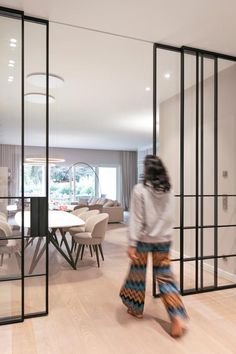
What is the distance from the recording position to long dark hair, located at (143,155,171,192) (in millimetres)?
2523

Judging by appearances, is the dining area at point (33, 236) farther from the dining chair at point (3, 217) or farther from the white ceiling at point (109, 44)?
the white ceiling at point (109, 44)

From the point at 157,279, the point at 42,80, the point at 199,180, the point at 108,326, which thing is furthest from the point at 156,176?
the point at 42,80

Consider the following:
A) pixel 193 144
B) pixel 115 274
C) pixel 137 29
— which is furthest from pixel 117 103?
pixel 115 274

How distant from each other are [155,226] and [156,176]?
0.43 metres

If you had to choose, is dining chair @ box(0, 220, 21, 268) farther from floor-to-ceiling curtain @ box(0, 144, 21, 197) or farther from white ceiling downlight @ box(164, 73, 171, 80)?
white ceiling downlight @ box(164, 73, 171, 80)

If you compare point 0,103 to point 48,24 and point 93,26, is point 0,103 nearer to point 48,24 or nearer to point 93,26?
point 48,24

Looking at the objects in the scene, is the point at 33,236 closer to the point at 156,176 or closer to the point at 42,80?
the point at 156,176

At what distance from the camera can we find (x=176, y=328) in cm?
237

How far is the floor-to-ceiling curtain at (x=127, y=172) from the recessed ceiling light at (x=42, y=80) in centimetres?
826

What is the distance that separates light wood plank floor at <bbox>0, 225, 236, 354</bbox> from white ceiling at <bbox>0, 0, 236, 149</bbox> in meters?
1.86

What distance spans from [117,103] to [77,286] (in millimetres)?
3387

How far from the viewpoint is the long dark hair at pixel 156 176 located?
252cm

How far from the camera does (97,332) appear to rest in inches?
96.0

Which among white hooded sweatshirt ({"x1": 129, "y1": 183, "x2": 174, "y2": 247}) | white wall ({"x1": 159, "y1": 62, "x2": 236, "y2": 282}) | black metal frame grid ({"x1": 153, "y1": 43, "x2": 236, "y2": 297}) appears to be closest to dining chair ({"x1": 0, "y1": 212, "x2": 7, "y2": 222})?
white hooded sweatshirt ({"x1": 129, "y1": 183, "x2": 174, "y2": 247})
